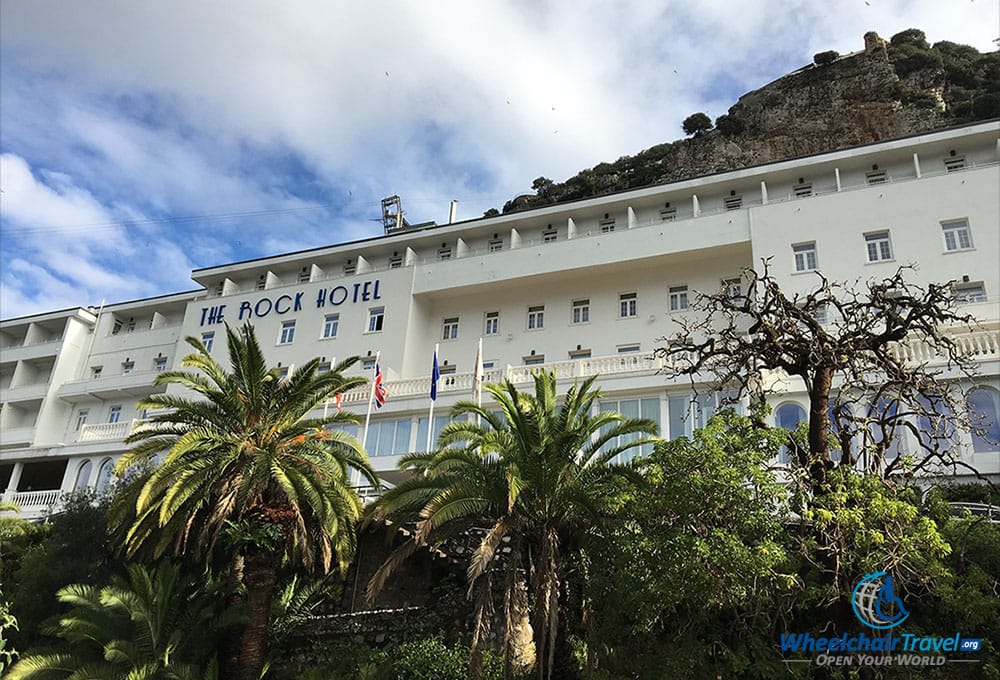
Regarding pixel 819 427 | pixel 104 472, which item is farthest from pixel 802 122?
pixel 104 472

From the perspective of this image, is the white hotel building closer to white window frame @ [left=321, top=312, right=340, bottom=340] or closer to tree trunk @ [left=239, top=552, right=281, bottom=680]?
white window frame @ [left=321, top=312, right=340, bottom=340]

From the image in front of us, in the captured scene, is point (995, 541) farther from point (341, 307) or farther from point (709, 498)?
point (341, 307)

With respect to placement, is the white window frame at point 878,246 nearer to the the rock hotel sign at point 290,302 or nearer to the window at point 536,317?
the window at point 536,317

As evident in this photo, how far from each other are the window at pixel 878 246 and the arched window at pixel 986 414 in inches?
306

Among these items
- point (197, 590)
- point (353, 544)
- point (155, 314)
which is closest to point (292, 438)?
point (353, 544)

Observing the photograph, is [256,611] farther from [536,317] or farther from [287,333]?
[287,333]

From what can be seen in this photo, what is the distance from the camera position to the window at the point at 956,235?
25.0 meters

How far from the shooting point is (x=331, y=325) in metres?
34.4

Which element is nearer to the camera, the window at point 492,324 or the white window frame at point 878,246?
the white window frame at point 878,246

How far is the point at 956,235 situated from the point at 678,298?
976cm

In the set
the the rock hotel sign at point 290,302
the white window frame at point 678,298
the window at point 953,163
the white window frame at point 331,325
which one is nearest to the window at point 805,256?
the white window frame at point 678,298

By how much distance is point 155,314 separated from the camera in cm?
4197

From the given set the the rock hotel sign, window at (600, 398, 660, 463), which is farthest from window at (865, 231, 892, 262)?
the the rock hotel sign

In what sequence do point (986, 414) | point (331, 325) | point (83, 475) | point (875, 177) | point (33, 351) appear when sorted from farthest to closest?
point (33, 351) < point (331, 325) < point (83, 475) < point (875, 177) < point (986, 414)
